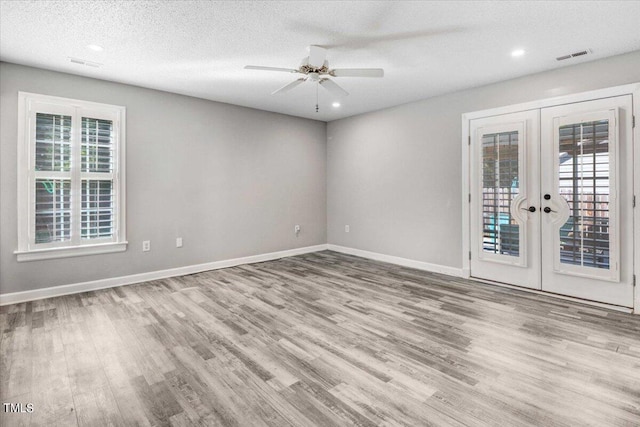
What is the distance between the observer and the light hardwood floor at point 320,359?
5.83 feet

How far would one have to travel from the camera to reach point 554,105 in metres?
3.64

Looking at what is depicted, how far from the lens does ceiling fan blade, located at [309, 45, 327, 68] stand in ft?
9.84

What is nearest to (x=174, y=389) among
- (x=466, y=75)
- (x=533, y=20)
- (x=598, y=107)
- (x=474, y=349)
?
(x=474, y=349)

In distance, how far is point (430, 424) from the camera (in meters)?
1.68

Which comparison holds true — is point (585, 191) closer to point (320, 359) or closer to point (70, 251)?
point (320, 359)

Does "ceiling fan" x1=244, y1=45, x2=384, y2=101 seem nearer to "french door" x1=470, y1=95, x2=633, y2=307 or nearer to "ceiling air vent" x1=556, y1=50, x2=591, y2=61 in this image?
"ceiling air vent" x1=556, y1=50, x2=591, y2=61

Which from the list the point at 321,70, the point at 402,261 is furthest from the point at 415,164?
the point at 321,70

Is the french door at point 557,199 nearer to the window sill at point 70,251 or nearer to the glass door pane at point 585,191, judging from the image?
the glass door pane at point 585,191

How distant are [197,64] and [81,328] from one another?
111 inches

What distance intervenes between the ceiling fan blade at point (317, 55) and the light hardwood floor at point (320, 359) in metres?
2.43

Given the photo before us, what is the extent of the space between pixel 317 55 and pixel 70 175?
10.4 ft

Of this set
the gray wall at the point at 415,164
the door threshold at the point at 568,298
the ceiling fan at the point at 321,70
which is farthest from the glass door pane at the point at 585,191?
the ceiling fan at the point at 321,70

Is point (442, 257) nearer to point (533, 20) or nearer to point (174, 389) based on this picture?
point (533, 20)

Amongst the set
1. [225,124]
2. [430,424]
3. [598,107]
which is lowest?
[430,424]
